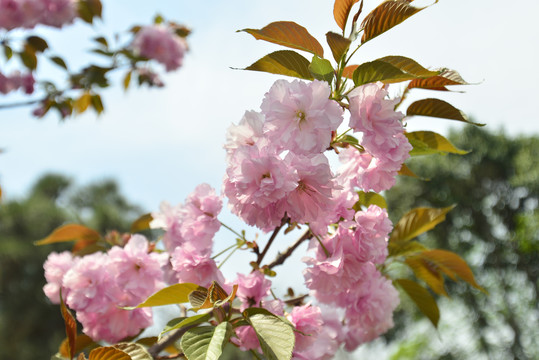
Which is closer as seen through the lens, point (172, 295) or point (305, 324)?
point (172, 295)

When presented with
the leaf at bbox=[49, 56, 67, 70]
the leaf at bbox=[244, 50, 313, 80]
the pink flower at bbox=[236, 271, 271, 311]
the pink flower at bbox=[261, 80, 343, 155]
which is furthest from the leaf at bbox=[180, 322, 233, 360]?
the leaf at bbox=[49, 56, 67, 70]

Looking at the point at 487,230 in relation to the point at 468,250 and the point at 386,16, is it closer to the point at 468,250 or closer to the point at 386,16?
the point at 468,250

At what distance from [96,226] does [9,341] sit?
11.9ft

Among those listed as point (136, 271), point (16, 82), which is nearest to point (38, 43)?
point (16, 82)

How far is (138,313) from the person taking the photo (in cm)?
97

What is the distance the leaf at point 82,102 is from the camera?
7.08ft

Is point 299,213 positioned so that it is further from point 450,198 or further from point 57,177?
point 57,177

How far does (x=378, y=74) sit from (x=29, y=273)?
1476 centimetres

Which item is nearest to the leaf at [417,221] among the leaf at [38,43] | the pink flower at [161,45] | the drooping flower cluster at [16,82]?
the leaf at [38,43]

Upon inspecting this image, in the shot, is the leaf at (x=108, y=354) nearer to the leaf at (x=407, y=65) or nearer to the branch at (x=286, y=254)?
the branch at (x=286, y=254)

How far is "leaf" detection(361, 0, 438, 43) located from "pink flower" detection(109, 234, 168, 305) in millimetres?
606

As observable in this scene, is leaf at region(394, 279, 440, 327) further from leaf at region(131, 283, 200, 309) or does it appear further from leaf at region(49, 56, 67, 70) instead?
leaf at region(49, 56, 67, 70)

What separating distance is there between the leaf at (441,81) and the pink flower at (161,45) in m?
1.98

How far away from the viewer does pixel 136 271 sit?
38.7 inches
